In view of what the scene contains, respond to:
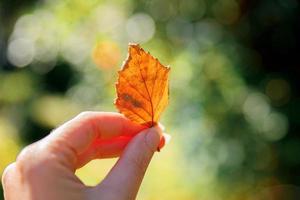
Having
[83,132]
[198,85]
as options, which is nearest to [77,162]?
[83,132]

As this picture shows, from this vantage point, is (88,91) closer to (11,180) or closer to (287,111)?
(287,111)

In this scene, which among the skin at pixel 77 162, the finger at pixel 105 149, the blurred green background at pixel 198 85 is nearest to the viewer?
the skin at pixel 77 162

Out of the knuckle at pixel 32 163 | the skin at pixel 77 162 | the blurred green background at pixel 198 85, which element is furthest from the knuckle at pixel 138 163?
the blurred green background at pixel 198 85

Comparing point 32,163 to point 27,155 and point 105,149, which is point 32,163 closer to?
point 27,155

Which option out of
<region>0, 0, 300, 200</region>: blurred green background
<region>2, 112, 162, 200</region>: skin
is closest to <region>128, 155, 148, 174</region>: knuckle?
<region>2, 112, 162, 200</region>: skin

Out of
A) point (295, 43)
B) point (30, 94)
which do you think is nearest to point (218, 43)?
point (295, 43)

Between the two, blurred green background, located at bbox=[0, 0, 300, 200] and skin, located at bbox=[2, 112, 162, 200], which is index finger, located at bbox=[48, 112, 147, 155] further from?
blurred green background, located at bbox=[0, 0, 300, 200]

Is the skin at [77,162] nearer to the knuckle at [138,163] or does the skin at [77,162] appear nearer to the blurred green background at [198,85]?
the knuckle at [138,163]
